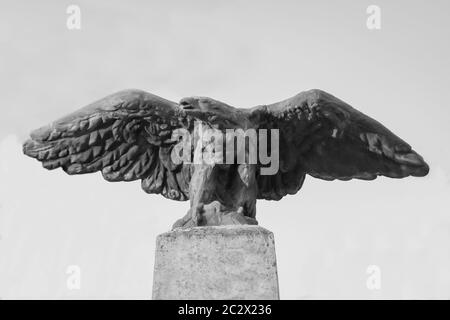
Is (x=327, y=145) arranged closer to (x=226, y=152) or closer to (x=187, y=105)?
(x=226, y=152)

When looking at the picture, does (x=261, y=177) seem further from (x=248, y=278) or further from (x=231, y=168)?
(x=248, y=278)

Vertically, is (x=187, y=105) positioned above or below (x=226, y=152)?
above

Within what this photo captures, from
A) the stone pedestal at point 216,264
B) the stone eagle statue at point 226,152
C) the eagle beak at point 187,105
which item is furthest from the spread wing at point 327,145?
the stone pedestal at point 216,264

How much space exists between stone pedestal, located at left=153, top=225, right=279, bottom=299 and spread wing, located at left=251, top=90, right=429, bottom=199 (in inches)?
47.3

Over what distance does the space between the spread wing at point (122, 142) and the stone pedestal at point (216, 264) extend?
3.52ft

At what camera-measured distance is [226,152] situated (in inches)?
300

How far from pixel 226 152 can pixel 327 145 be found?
114 centimetres

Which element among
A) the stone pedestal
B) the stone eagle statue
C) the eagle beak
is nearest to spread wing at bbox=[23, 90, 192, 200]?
the stone eagle statue

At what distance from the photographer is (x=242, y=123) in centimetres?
763

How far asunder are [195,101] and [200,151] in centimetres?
48

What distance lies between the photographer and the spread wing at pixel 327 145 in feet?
25.1

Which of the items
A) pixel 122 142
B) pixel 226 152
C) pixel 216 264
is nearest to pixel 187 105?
pixel 226 152
